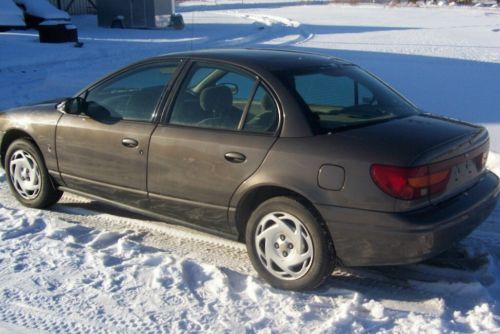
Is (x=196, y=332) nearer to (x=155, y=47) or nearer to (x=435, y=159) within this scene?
(x=435, y=159)

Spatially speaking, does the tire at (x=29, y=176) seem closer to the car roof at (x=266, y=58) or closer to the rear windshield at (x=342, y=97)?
the car roof at (x=266, y=58)

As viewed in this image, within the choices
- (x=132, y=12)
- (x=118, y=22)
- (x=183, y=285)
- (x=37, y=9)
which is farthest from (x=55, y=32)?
(x=183, y=285)

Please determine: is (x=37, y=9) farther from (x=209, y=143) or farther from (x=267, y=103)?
(x=267, y=103)

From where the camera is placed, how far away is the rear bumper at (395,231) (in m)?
3.48

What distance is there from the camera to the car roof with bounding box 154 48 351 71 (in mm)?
4227

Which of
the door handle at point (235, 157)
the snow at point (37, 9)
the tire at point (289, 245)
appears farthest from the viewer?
the snow at point (37, 9)

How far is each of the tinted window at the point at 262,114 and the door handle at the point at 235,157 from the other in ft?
0.63

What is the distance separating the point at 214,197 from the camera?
4121 mm

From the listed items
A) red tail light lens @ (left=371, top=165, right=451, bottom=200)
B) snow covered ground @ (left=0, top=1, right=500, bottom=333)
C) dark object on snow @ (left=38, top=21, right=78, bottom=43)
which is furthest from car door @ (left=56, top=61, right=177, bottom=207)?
dark object on snow @ (left=38, top=21, right=78, bottom=43)

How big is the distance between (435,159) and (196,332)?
1.71 m

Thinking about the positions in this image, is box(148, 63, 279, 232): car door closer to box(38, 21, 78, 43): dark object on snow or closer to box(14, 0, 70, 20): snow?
box(38, 21, 78, 43): dark object on snow

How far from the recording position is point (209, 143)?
410 cm

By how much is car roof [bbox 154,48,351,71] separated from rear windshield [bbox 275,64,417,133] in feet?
0.28

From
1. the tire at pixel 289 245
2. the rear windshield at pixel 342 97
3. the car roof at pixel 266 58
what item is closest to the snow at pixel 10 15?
the car roof at pixel 266 58
